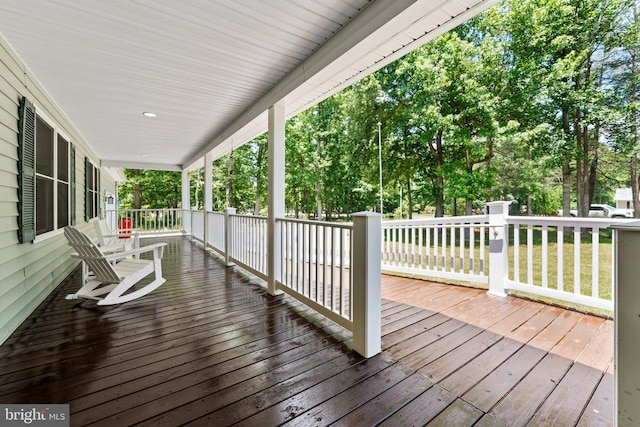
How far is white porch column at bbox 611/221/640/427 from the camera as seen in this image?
3.46 feet

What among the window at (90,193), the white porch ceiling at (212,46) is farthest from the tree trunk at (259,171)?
the white porch ceiling at (212,46)

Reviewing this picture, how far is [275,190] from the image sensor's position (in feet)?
12.2

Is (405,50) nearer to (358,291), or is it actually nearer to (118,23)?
(358,291)

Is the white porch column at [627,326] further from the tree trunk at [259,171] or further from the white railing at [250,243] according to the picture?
the tree trunk at [259,171]

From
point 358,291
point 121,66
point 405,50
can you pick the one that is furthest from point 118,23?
point 358,291

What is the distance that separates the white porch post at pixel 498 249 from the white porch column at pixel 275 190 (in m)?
2.59

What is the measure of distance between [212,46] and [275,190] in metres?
1.70

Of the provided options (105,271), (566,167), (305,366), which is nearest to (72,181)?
(105,271)

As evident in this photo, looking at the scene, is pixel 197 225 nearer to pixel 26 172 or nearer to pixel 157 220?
pixel 157 220

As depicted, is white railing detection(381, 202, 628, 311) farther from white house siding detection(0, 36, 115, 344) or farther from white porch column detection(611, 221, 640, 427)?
white house siding detection(0, 36, 115, 344)

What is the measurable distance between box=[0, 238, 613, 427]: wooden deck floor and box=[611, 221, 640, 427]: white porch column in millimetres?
559

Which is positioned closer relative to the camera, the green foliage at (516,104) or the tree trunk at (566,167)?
the green foliage at (516,104)

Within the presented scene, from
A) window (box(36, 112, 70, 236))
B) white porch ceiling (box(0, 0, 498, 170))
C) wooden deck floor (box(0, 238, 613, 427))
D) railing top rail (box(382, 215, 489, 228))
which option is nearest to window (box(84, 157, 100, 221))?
window (box(36, 112, 70, 236))

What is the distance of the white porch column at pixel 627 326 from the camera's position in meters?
1.05
